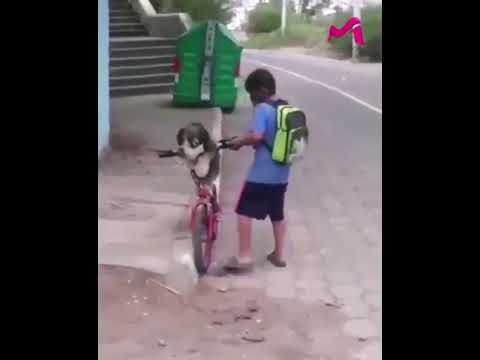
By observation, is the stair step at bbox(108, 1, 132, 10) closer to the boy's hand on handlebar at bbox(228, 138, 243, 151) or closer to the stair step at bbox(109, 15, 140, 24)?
the stair step at bbox(109, 15, 140, 24)

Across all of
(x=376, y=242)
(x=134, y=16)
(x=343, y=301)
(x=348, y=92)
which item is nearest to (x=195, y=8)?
(x=134, y=16)

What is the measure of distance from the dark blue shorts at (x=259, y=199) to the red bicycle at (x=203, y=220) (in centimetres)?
21

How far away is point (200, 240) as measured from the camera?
579 cm

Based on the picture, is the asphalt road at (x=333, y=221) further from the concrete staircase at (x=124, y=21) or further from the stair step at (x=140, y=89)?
the concrete staircase at (x=124, y=21)

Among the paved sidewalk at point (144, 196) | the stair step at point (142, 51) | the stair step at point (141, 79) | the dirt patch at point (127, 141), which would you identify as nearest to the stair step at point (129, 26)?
A: the stair step at point (142, 51)

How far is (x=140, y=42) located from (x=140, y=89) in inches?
64.7

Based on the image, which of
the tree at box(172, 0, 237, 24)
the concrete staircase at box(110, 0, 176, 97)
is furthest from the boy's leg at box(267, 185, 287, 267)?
the tree at box(172, 0, 237, 24)

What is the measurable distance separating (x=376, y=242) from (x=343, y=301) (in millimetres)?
1571

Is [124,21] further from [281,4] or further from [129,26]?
[281,4]
